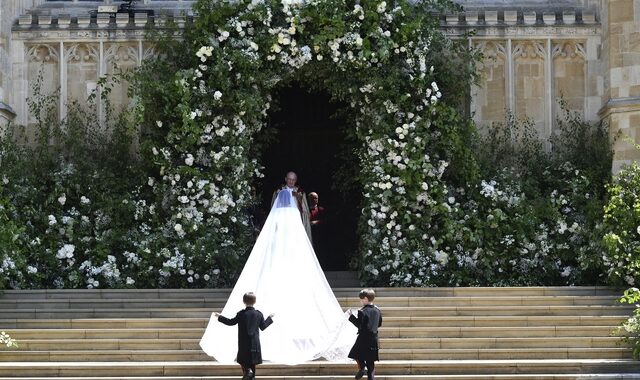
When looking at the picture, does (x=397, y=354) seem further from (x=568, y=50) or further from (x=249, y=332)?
(x=568, y=50)

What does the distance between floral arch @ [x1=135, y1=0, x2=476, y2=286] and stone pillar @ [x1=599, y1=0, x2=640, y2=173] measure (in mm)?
2358

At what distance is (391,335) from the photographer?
1762cm

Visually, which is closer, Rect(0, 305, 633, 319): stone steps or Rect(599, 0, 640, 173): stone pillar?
Rect(0, 305, 633, 319): stone steps

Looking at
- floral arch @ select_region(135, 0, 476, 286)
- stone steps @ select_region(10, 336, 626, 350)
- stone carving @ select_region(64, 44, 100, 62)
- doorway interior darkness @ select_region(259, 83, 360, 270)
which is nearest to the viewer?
stone steps @ select_region(10, 336, 626, 350)

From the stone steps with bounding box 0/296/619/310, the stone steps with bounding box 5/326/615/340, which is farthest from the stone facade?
the stone steps with bounding box 5/326/615/340

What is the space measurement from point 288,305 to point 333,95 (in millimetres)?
5911

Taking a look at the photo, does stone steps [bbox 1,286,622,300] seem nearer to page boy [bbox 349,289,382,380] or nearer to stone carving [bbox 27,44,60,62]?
page boy [bbox 349,289,382,380]

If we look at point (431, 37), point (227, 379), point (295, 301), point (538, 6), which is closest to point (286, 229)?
point (295, 301)

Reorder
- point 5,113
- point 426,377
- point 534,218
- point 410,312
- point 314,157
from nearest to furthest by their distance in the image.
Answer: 1. point 426,377
2. point 410,312
3. point 534,218
4. point 5,113
5. point 314,157

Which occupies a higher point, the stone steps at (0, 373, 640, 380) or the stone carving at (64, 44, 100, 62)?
the stone carving at (64, 44, 100, 62)

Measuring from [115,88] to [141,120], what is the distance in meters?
2.02

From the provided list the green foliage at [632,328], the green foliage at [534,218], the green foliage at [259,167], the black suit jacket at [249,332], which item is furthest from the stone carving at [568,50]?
the black suit jacket at [249,332]

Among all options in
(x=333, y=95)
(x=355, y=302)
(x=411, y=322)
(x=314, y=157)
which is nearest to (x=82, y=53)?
(x=333, y=95)

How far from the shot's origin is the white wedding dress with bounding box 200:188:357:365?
A: 1648 centimetres
